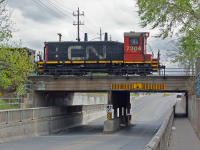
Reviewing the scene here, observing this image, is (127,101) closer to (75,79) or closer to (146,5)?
(75,79)

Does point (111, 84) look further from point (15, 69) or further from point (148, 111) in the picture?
point (148, 111)

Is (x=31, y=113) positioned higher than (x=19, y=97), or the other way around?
(x=19, y=97)

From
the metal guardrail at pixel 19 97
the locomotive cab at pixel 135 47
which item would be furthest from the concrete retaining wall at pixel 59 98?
the locomotive cab at pixel 135 47

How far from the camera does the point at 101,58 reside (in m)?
32.7

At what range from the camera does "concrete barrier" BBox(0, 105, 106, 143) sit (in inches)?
786

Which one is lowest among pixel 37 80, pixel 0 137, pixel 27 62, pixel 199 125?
pixel 0 137

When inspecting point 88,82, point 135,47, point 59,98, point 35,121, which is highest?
point 135,47

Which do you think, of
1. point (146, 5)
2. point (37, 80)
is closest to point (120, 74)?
point (37, 80)

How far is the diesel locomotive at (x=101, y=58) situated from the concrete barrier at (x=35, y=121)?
5.81 m

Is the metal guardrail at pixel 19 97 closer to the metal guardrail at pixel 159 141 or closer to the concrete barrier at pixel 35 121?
the concrete barrier at pixel 35 121

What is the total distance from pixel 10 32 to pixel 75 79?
10.0 meters

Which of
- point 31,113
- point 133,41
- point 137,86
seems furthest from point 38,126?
point 133,41

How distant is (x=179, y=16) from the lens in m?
18.6

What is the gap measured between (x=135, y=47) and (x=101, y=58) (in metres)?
4.60
